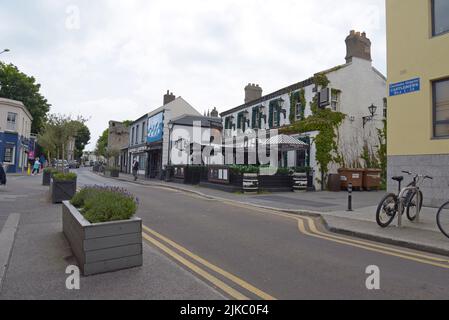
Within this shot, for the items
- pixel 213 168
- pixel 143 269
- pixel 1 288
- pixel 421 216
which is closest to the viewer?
pixel 1 288

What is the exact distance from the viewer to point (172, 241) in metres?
6.20

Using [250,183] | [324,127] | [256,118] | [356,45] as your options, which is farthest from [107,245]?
[256,118]

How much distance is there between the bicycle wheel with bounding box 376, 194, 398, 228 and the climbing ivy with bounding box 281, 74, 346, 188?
10.7 m

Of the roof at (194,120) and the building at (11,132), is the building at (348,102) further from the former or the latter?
the building at (11,132)

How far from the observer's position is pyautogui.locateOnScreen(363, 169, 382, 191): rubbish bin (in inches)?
733

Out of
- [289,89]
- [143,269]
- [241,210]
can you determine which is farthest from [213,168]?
[143,269]

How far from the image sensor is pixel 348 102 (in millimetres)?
19906

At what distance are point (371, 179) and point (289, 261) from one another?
15784mm

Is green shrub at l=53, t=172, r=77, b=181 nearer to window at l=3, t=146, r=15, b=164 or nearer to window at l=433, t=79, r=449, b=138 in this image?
window at l=433, t=79, r=449, b=138

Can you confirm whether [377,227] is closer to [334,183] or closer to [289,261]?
[289,261]

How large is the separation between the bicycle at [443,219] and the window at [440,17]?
750 cm
